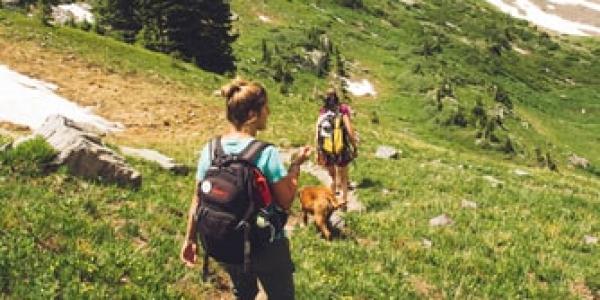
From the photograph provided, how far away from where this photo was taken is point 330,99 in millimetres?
18641

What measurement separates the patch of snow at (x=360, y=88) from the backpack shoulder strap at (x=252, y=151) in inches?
2296

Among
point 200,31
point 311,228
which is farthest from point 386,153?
point 200,31

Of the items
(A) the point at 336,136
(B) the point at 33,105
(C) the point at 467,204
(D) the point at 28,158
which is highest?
(D) the point at 28,158

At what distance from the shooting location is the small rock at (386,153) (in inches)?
1147

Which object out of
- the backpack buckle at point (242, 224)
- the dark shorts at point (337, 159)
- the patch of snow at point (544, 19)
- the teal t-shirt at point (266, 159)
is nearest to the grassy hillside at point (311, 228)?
the dark shorts at point (337, 159)

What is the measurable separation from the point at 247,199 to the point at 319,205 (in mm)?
7779

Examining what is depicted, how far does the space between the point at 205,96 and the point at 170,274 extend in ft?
80.5

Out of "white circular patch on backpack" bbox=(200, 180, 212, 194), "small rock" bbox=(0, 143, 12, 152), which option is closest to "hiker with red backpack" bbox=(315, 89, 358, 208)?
"small rock" bbox=(0, 143, 12, 152)

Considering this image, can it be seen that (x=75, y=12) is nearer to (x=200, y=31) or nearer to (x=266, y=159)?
(x=200, y=31)

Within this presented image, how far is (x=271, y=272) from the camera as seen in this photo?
7652 millimetres

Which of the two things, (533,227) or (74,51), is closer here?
(533,227)

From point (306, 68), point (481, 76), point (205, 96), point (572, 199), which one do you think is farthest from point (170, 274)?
point (481, 76)

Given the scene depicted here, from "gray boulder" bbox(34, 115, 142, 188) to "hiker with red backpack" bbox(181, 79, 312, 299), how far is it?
20.0ft

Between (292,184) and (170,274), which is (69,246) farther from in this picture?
(292,184)
